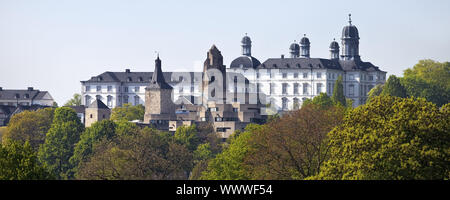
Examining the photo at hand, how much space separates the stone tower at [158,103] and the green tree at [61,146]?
16.3m

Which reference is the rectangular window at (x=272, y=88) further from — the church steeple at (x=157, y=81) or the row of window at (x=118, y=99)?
the church steeple at (x=157, y=81)

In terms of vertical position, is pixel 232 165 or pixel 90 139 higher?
pixel 90 139

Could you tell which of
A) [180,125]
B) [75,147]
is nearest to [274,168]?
[75,147]

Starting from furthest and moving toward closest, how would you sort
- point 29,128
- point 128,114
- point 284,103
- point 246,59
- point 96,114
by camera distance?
point 246,59 < point 284,103 < point 128,114 < point 96,114 < point 29,128

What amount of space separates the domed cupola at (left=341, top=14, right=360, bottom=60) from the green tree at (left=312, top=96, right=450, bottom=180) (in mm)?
138062

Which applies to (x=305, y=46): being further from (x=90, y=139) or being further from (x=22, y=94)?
(x=90, y=139)

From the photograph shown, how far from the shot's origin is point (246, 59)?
7288 inches

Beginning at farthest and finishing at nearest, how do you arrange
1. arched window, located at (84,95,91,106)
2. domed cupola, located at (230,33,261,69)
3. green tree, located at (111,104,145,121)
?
arched window, located at (84,95,91,106) < domed cupola, located at (230,33,261,69) < green tree, located at (111,104,145,121)

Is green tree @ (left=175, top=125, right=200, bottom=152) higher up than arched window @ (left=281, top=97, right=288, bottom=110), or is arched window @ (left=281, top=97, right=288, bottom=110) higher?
arched window @ (left=281, top=97, right=288, bottom=110)

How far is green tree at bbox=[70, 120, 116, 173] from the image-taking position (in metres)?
94.8

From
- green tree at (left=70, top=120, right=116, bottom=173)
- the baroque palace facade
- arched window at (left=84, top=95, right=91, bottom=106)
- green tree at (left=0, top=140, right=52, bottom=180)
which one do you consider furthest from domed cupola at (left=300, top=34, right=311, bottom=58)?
green tree at (left=0, top=140, right=52, bottom=180)

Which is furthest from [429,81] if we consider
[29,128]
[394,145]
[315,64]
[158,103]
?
[394,145]

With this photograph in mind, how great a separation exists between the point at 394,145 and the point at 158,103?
9003 cm

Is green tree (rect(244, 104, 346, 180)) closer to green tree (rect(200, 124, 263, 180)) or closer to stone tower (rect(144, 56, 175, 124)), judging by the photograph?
green tree (rect(200, 124, 263, 180))
